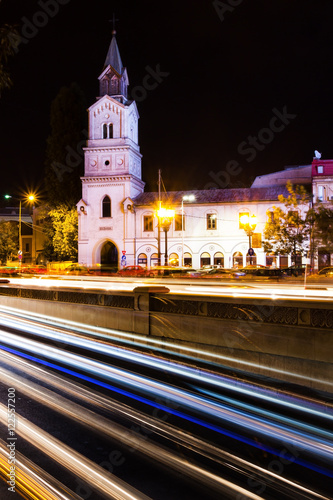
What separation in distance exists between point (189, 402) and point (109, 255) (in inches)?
2144

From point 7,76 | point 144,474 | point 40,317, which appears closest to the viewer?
point 144,474

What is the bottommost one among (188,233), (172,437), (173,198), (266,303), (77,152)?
(172,437)

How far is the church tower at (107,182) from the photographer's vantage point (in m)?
57.3

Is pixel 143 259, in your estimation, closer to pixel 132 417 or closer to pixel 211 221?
pixel 211 221

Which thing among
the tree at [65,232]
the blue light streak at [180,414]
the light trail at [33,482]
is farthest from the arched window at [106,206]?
the light trail at [33,482]

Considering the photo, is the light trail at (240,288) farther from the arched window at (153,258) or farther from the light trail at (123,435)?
the arched window at (153,258)

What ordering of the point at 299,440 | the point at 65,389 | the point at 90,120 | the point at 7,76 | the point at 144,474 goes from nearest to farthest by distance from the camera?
the point at 144,474 < the point at 299,440 < the point at 65,389 < the point at 7,76 < the point at 90,120

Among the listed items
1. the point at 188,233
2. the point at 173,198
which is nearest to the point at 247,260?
the point at 188,233

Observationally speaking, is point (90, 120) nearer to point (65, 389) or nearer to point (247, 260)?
point (247, 260)

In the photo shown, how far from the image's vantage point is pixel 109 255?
203ft

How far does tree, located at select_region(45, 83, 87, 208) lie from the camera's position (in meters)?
63.0

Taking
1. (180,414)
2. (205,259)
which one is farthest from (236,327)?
(205,259)

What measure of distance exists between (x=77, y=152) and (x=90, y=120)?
5.72m

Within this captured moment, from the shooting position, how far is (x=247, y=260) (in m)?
54.0
